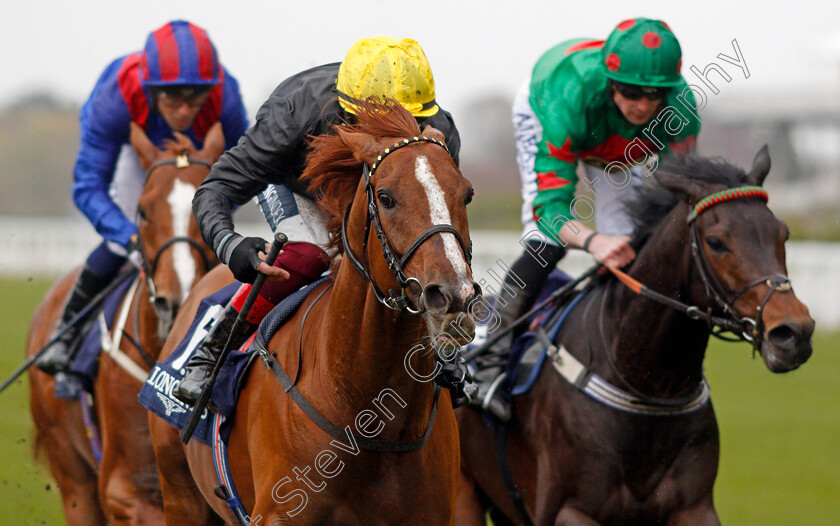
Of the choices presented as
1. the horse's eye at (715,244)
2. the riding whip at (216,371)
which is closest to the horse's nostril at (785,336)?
the horse's eye at (715,244)

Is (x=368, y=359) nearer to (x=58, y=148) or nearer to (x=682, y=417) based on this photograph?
(x=682, y=417)

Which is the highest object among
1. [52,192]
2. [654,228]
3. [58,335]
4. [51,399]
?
[654,228]

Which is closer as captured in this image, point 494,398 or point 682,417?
point 682,417

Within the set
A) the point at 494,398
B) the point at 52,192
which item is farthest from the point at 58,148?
the point at 494,398

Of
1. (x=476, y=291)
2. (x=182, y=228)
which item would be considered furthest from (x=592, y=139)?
(x=476, y=291)

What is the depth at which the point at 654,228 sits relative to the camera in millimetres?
4230

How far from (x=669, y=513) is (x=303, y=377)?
1.63 m

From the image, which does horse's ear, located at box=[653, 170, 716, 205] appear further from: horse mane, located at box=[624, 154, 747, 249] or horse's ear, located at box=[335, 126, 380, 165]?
horse's ear, located at box=[335, 126, 380, 165]

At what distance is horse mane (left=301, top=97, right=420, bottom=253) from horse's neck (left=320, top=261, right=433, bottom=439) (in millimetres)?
180

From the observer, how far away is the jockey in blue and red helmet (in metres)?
5.16

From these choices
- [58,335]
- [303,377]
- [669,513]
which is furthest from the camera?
[58,335]

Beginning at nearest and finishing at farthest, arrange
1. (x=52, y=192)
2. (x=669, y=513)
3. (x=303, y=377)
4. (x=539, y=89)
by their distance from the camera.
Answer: (x=303, y=377)
(x=669, y=513)
(x=539, y=89)
(x=52, y=192)

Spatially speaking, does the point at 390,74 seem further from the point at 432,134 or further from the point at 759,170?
the point at 759,170

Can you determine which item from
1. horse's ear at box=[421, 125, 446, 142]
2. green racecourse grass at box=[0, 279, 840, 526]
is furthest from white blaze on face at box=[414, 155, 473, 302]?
green racecourse grass at box=[0, 279, 840, 526]
